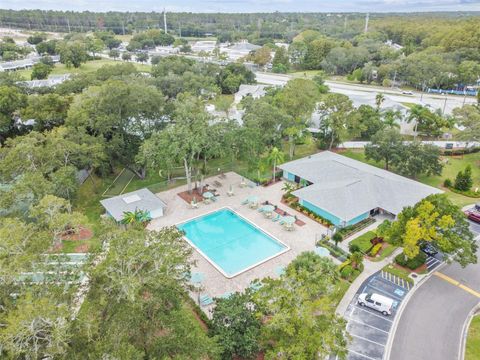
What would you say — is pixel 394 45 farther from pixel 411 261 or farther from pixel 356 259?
pixel 356 259

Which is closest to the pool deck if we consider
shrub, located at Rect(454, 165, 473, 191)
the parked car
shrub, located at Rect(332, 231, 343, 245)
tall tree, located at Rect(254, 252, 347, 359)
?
shrub, located at Rect(332, 231, 343, 245)

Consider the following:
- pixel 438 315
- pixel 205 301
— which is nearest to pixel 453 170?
pixel 438 315

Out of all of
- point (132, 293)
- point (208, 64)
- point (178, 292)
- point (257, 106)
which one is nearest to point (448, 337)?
point (178, 292)

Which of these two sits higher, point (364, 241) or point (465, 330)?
point (364, 241)

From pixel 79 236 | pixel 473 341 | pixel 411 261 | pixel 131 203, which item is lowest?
pixel 79 236

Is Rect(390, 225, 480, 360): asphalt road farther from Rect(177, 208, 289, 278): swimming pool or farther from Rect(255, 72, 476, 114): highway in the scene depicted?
Rect(255, 72, 476, 114): highway

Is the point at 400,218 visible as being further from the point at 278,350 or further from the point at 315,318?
the point at 278,350

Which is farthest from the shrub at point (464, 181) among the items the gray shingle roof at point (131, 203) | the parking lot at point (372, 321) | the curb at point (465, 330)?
the gray shingle roof at point (131, 203)

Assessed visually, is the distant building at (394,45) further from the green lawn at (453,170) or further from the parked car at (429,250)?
the parked car at (429,250)
